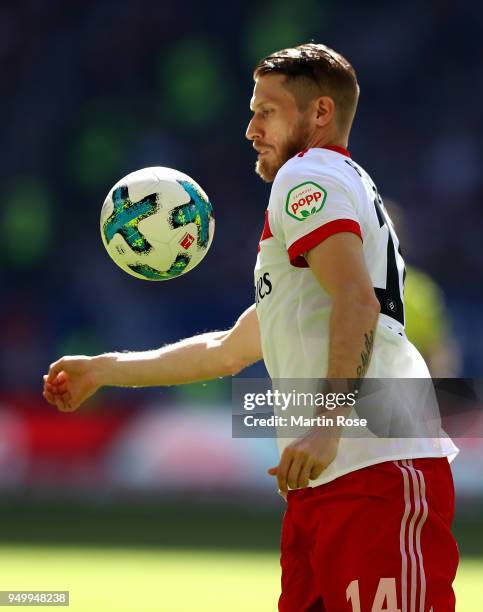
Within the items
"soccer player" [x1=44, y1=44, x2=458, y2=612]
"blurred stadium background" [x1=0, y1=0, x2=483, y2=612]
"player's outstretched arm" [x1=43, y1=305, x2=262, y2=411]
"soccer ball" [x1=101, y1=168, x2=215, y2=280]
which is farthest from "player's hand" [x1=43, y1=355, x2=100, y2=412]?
"blurred stadium background" [x1=0, y1=0, x2=483, y2=612]

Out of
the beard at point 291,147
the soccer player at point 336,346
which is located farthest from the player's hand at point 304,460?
the beard at point 291,147

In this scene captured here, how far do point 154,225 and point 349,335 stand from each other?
1.11 metres

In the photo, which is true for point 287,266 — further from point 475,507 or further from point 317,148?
point 475,507

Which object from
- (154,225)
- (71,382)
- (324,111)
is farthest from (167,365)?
(324,111)

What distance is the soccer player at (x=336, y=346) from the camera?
8.80 ft

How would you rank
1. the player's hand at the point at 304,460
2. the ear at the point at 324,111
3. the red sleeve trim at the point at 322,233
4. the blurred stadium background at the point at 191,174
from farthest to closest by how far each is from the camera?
the blurred stadium background at the point at 191,174
the ear at the point at 324,111
the red sleeve trim at the point at 322,233
the player's hand at the point at 304,460

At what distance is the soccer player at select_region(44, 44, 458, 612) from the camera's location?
2682 mm

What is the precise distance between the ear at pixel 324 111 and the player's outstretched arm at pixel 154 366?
683mm

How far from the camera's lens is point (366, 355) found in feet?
8.77

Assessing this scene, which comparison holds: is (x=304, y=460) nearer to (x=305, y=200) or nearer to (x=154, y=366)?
(x=305, y=200)

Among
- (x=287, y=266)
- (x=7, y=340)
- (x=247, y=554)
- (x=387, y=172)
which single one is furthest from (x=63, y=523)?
(x=387, y=172)

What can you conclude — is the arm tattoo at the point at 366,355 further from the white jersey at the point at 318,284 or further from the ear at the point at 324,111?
the ear at the point at 324,111

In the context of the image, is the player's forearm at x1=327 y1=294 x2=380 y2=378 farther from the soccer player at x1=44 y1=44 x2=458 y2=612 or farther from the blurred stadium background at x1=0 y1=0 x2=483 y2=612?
the blurred stadium background at x1=0 y1=0 x2=483 y2=612

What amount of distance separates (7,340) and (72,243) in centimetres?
233
